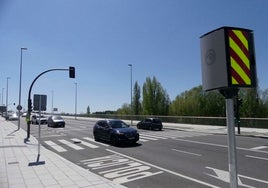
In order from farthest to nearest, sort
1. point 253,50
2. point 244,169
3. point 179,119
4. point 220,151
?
point 179,119, point 220,151, point 244,169, point 253,50

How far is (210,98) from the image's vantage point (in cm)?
5456

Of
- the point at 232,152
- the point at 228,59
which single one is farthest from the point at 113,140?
the point at 228,59

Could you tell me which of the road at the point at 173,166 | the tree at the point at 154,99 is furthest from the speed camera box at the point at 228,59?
the tree at the point at 154,99

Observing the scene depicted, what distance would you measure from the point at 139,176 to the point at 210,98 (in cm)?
4590

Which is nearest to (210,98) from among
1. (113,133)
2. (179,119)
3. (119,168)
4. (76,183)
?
(179,119)

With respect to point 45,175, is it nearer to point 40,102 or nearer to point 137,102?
point 40,102

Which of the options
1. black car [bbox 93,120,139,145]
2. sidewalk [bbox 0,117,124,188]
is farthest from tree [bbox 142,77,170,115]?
sidewalk [bbox 0,117,124,188]

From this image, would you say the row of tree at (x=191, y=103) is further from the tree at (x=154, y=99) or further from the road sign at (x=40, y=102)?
the road sign at (x=40, y=102)

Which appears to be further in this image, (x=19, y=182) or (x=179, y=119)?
(x=179, y=119)

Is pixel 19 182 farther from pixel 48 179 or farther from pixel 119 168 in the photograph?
pixel 119 168

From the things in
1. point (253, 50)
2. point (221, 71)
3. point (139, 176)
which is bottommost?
point (139, 176)

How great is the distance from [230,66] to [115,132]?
17.5 meters

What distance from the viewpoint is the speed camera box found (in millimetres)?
3416

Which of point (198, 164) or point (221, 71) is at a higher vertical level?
point (221, 71)
